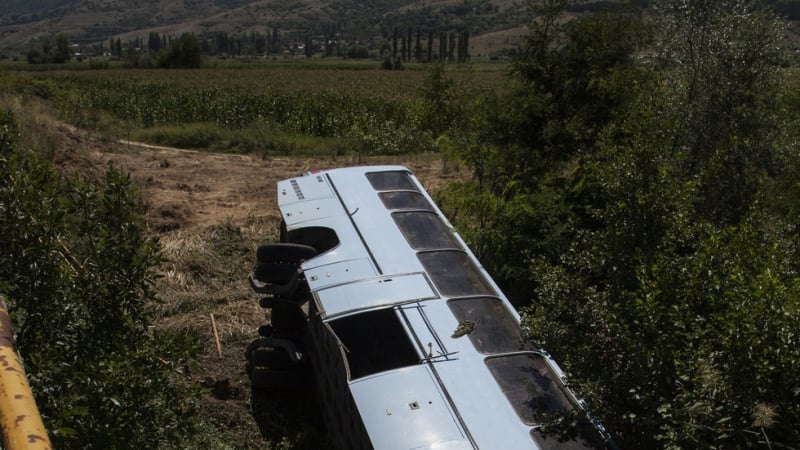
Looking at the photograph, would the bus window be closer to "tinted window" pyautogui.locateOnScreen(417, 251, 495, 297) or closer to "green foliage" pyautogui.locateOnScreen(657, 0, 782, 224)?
"tinted window" pyautogui.locateOnScreen(417, 251, 495, 297)

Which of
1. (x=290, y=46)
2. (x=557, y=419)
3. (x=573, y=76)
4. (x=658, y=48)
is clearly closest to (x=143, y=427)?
(x=557, y=419)

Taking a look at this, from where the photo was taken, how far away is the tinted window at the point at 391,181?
757 cm

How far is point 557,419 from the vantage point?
4.11 m

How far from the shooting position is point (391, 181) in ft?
25.4

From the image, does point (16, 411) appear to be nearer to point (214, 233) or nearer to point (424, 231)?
point (424, 231)

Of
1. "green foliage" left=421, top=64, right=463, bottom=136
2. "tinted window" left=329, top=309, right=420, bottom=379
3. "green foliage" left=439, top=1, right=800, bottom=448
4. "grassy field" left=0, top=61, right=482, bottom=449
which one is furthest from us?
"green foliage" left=421, top=64, right=463, bottom=136

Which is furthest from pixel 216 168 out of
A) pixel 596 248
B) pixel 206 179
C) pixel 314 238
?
pixel 596 248

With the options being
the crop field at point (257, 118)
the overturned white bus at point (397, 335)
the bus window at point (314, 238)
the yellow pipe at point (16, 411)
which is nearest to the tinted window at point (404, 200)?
the overturned white bus at point (397, 335)

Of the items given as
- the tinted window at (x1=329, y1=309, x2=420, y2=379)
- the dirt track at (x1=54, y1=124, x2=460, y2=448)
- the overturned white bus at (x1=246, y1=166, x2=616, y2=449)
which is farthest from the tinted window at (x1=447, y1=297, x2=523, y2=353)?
the dirt track at (x1=54, y1=124, x2=460, y2=448)

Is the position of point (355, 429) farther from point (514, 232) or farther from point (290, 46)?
point (290, 46)

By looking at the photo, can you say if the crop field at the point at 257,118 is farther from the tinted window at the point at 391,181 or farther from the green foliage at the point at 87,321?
the green foliage at the point at 87,321

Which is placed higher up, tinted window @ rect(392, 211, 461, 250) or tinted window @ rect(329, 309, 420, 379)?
tinted window @ rect(392, 211, 461, 250)

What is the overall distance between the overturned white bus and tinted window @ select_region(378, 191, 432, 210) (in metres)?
0.02

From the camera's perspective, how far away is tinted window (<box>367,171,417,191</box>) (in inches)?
298
